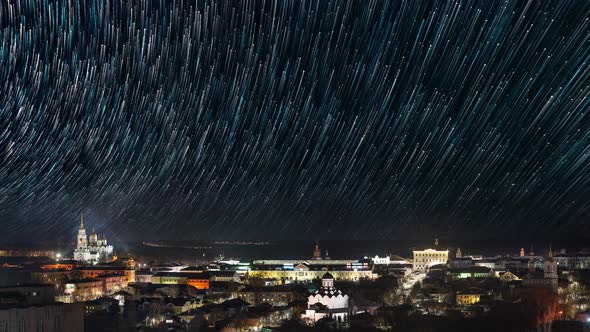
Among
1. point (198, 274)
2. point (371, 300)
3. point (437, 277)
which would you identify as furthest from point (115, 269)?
point (371, 300)

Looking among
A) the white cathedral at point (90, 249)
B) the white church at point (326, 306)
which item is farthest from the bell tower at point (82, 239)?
the white church at point (326, 306)

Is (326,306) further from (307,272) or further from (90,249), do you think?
(90,249)

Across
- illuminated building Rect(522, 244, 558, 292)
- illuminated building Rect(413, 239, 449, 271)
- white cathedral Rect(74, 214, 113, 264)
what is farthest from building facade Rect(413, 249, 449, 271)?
white cathedral Rect(74, 214, 113, 264)

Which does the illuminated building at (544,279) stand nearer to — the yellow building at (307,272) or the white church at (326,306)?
the yellow building at (307,272)

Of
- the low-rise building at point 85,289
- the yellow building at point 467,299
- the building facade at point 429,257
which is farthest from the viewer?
the building facade at point 429,257

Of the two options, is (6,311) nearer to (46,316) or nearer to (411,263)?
(46,316)

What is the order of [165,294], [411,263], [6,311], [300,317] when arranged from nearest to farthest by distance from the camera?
1. [6,311]
2. [300,317]
3. [165,294]
4. [411,263]
